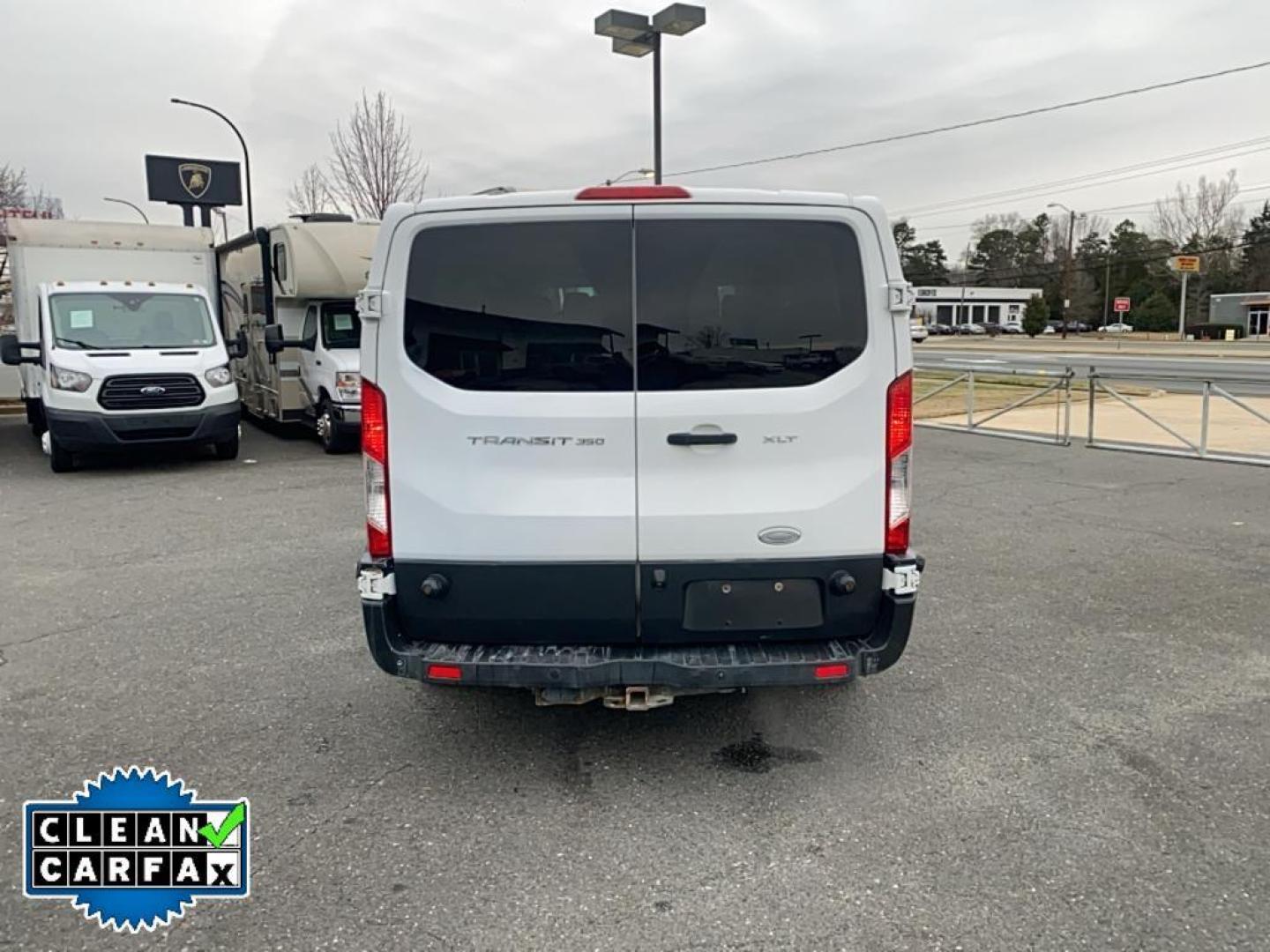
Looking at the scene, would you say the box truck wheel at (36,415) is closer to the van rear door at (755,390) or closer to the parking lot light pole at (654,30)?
the parking lot light pole at (654,30)

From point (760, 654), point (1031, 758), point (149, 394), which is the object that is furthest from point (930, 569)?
point (149, 394)

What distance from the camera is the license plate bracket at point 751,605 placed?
3561 mm

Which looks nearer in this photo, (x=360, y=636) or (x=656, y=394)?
(x=656, y=394)

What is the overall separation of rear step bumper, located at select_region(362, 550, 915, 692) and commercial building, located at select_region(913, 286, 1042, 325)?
10184cm

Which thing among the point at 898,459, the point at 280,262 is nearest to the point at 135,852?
the point at 898,459

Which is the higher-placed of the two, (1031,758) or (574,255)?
(574,255)

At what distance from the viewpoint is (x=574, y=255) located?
3514mm

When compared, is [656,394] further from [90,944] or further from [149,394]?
[149,394]

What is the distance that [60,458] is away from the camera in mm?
11336

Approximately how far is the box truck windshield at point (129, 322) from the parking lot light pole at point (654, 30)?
7210mm

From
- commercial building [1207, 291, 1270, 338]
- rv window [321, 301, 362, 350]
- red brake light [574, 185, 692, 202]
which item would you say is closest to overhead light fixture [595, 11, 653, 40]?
rv window [321, 301, 362, 350]

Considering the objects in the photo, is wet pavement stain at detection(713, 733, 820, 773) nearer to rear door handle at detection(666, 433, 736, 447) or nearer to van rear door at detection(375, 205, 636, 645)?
van rear door at detection(375, 205, 636, 645)

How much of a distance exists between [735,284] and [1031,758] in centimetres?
236

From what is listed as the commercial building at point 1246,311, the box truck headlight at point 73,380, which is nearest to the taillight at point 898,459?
the box truck headlight at point 73,380
